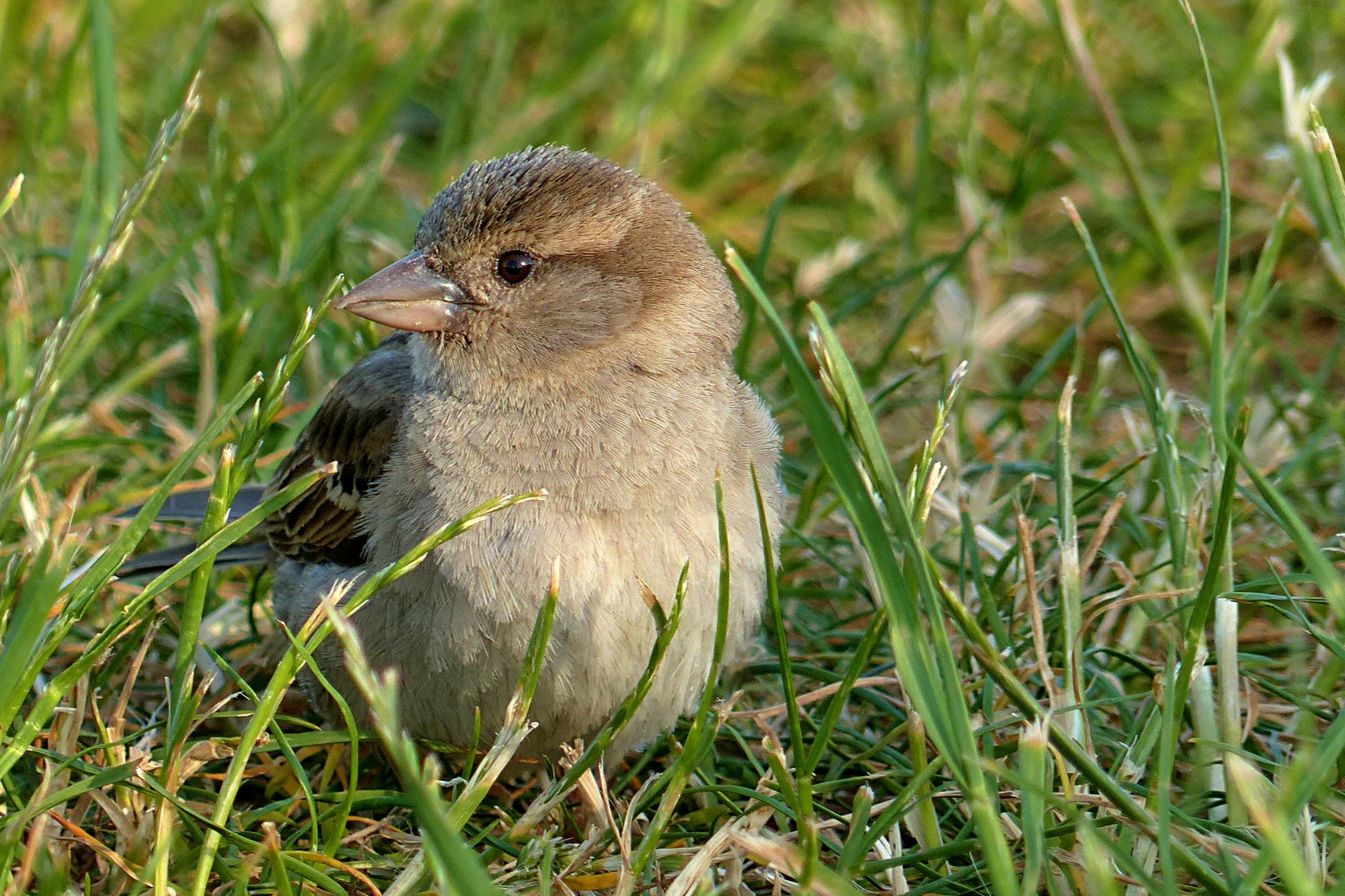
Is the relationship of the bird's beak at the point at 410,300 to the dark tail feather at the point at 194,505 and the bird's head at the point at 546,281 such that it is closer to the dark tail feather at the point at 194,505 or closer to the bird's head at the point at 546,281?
the bird's head at the point at 546,281

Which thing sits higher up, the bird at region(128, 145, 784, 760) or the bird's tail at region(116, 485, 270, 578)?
the bird at region(128, 145, 784, 760)

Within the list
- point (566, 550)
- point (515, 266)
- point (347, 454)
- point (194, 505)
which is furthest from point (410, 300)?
point (194, 505)

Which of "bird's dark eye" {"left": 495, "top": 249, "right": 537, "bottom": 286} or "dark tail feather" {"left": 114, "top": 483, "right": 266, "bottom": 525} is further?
"dark tail feather" {"left": 114, "top": 483, "right": 266, "bottom": 525}

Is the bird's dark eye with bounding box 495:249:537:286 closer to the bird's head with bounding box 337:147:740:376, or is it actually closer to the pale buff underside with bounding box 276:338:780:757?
the bird's head with bounding box 337:147:740:376

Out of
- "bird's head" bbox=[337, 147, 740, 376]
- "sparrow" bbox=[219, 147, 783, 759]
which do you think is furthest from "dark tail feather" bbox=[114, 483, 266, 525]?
"bird's head" bbox=[337, 147, 740, 376]

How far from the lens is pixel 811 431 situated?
7.48 feet

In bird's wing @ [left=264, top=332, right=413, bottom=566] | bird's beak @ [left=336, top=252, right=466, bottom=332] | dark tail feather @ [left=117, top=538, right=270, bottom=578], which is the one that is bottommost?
dark tail feather @ [left=117, top=538, right=270, bottom=578]

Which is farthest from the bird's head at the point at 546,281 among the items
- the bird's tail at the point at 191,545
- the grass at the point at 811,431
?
the bird's tail at the point at 191,545

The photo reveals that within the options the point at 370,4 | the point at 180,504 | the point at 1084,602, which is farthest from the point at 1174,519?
the point at 370,4

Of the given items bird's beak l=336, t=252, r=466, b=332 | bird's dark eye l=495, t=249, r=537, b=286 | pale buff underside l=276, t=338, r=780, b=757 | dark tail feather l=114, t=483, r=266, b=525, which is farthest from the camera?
dark tail feather l=114, t=483, r=266, b=525

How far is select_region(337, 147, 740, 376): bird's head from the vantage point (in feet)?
11.0

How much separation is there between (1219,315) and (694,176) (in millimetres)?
3157

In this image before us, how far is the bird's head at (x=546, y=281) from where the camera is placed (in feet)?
11.0

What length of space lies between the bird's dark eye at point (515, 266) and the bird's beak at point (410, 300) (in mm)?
109
